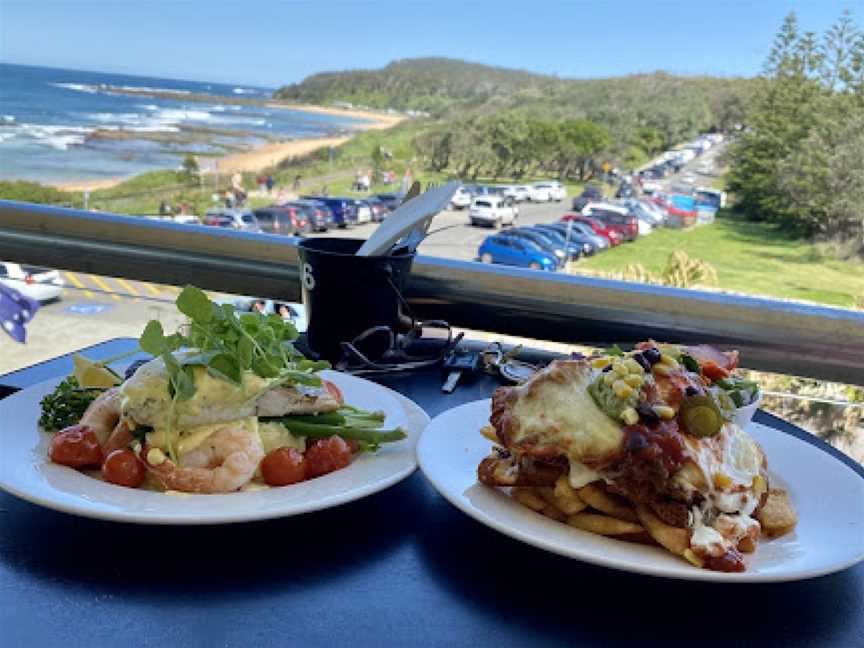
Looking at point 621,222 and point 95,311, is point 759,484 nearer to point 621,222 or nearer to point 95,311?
point 95,311

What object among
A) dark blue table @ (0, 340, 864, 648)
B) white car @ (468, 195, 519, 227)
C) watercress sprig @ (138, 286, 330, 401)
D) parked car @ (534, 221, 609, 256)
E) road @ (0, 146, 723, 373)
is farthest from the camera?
parked car @ (534, 221, 609, 256)

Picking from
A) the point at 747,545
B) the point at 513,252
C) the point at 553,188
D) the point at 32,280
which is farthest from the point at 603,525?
the point at 553,188

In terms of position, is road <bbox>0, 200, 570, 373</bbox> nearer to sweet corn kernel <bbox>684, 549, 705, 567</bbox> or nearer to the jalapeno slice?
the jalapeno slice

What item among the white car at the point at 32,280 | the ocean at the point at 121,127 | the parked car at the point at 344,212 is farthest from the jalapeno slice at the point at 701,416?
the ocean at the point at 121,127

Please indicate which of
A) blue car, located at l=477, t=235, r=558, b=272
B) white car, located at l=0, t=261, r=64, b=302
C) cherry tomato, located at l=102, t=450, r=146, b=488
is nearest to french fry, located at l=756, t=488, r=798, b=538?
cherry tomato, located at l=102, t=450, r=146, b=488

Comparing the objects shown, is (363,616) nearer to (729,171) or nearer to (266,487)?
(266,487)

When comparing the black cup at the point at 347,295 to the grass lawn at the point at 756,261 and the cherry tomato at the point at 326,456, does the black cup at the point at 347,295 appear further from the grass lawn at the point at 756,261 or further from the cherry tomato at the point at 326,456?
the grass lawn at the point at 756,261

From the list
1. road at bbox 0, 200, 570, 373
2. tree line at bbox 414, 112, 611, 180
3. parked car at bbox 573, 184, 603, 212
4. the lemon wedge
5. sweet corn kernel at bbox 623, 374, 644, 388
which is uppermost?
sweet corn kernel at bbox 623, 374, 644, 388
